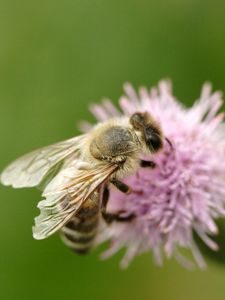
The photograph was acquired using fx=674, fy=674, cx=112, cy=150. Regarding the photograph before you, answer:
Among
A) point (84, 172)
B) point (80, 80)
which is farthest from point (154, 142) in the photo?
point (80, 80)

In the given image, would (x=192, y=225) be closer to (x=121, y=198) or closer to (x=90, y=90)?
(x=121, y=198)

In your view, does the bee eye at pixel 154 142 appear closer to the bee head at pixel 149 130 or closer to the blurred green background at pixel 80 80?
the bee head at pixel 149 130

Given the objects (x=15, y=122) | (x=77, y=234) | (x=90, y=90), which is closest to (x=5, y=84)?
(x=15, y=122)

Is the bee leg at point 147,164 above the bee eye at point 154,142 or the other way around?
the other way around

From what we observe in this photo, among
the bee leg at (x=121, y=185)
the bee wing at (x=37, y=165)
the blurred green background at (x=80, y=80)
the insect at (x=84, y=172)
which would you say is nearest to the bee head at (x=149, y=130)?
the insect at (x=84, y=172)

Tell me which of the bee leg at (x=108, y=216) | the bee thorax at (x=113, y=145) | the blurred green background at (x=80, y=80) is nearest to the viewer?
the bee thorax at (x=113, y=145)

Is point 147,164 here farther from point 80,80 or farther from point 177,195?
point 80,80

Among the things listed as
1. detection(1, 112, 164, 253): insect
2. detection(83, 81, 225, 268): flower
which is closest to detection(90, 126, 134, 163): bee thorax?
detection(1, 112, 164, 253): insect
